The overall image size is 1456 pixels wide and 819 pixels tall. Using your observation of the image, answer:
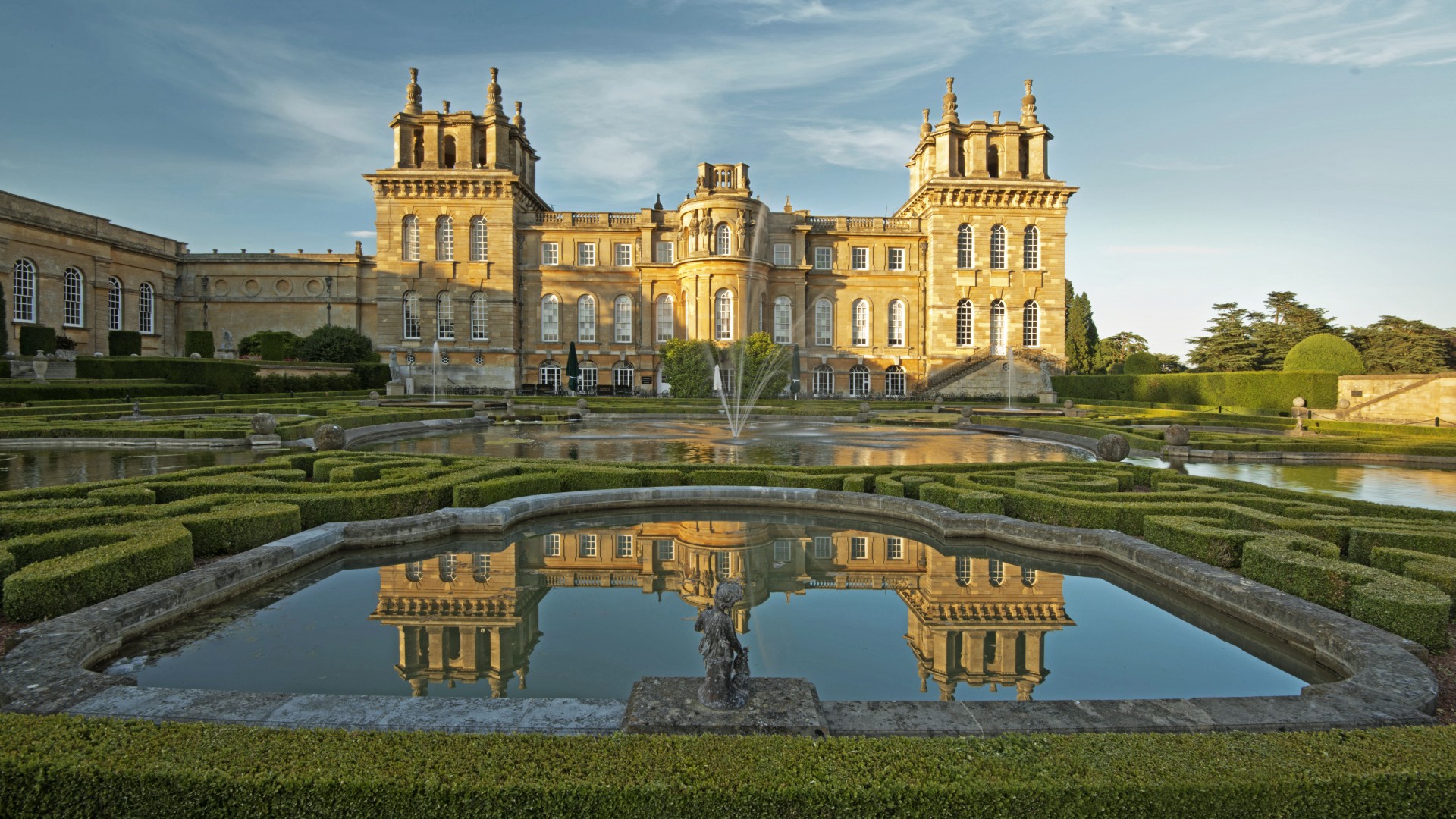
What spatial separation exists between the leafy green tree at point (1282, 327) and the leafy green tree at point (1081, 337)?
34.8 feet

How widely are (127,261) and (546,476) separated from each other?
1731 inches

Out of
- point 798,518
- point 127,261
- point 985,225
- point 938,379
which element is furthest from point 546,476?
point 127,261

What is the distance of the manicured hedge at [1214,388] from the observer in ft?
92.5

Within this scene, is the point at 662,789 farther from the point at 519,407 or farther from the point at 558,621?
the point at 519,407

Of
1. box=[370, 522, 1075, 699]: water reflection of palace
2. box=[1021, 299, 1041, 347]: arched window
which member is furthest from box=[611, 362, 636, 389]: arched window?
box=[370, 522, 1075, 699]: water reflection of palace

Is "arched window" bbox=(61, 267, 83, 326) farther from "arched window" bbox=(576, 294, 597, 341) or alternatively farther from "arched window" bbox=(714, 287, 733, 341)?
"arched window" bbox=(714, 287, 733, 341)

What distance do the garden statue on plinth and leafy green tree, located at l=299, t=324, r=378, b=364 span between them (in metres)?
40.0

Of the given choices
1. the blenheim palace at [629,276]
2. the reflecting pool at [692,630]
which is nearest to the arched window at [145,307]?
the blenheim palace at [629,276]

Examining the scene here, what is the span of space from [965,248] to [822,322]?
9028 millimetres

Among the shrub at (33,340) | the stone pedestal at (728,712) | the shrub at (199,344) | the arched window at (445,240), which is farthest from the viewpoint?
the arched window at (445,240)

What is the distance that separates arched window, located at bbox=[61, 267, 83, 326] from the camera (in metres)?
36.5

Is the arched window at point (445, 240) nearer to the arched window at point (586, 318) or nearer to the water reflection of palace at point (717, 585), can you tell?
the arched window at point (586, 318)

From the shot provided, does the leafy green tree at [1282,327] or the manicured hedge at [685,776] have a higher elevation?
the leafy green tree at [1282,327]

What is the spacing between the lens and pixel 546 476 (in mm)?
9945
